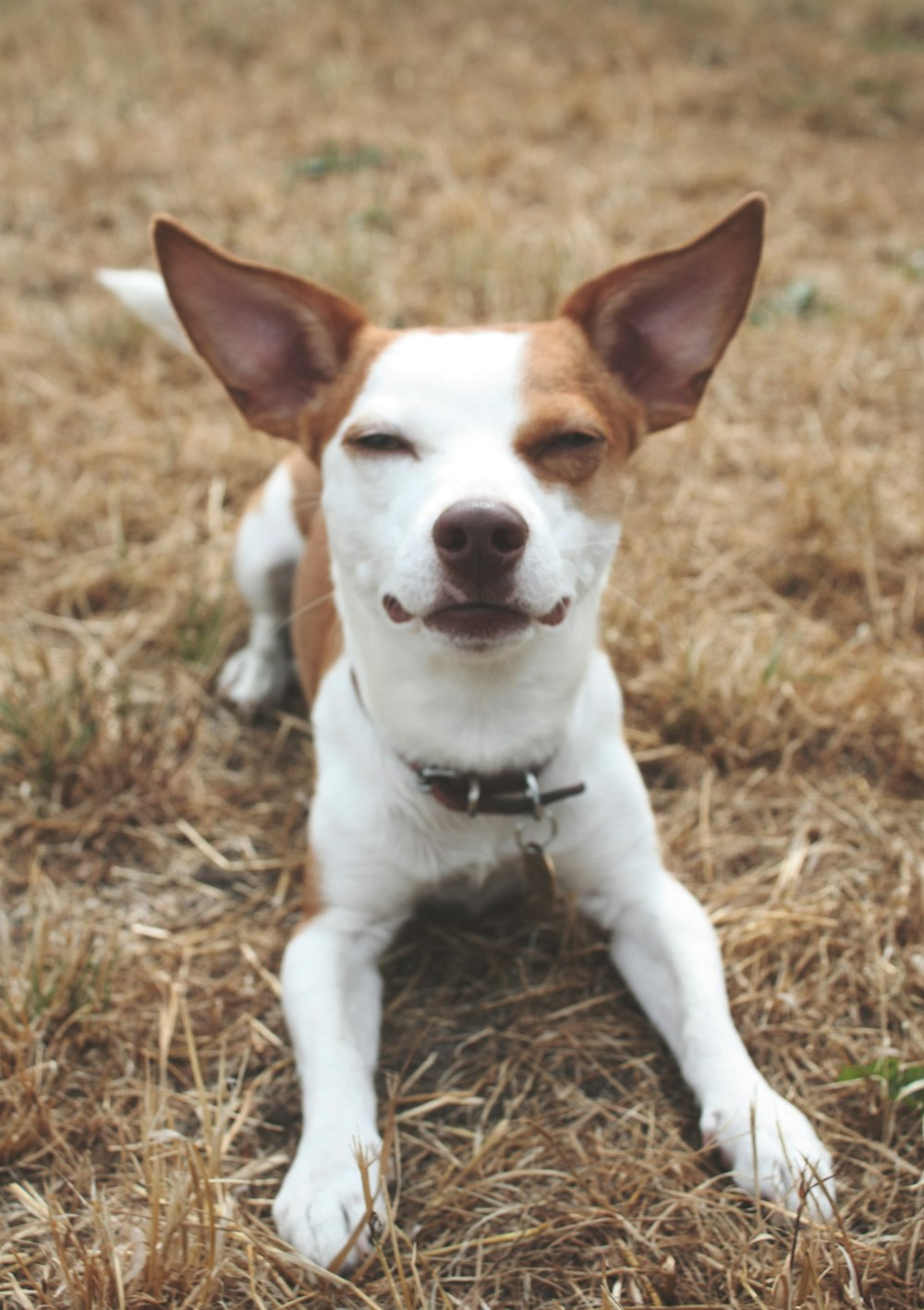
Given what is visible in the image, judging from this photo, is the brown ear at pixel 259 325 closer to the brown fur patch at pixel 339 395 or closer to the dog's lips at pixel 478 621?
the brown fur patch at pixel 339 395

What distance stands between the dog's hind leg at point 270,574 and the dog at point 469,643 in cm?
68

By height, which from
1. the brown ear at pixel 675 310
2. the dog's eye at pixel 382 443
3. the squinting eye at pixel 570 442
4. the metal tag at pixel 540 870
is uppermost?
the brown ear at pixel 675 310

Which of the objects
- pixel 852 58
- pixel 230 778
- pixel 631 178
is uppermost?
pixel 852 58

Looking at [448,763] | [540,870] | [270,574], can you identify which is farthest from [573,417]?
[270,574]

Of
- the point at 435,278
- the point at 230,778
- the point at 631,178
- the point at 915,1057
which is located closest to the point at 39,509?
the point at 230,778

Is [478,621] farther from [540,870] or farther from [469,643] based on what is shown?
[540,870]

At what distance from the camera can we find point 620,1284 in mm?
1806

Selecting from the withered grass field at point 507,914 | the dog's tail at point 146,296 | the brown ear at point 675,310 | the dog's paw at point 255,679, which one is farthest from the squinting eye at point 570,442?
the dog's tail at point 146,296

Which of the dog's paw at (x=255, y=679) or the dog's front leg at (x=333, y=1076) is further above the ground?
the dog's paw at (x=255, y=679)

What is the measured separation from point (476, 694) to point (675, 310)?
34.5 inches

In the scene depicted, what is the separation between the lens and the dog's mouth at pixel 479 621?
199 cm

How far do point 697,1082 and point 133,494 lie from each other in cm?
280

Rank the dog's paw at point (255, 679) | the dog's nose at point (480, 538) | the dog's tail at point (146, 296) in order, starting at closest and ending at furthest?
1. the dog's nose at point (480, 538)
2. the dog's paw at point (255, 679)
3. the dog's tail at point (146, 296)

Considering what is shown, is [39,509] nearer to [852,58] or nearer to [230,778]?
[230,778]
